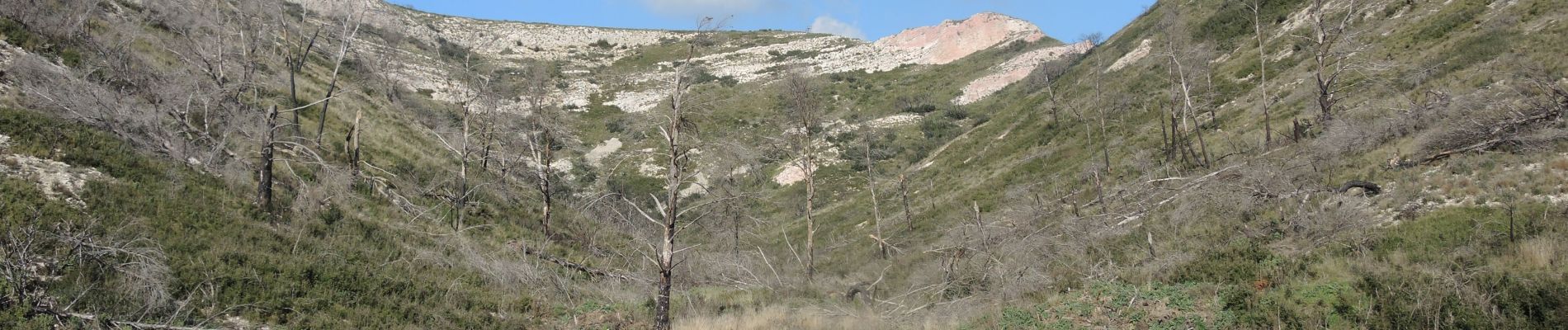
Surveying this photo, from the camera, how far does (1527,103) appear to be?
1393 cm

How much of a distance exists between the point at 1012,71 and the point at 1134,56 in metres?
16.6

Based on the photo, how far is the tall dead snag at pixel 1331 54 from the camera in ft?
64.5

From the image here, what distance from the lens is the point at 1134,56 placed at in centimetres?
4316

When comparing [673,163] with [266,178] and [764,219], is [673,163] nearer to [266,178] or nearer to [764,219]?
[764,219]

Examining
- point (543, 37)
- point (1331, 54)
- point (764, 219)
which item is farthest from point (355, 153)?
point (543, 37)

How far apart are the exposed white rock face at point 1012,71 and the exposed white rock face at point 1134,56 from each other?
11.1m

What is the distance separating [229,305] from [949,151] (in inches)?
1446

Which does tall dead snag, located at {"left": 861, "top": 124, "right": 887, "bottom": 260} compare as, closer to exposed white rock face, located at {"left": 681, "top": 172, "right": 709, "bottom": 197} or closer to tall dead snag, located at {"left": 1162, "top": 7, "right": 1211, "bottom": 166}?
exposed white rock face, located at {"left": 681, "top": 172, "right": 709, "bottom": 197}

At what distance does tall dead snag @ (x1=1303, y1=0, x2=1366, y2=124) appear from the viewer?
19.7 metres

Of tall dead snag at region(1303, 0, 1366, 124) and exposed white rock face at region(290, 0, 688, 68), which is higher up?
exposed white rock face at region(290, 0, 688, 68)

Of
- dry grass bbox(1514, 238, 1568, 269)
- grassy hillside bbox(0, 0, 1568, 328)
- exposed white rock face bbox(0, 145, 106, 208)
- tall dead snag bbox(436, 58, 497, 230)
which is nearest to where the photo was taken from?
dry grass bbox(1514, 238, 1568, 269)

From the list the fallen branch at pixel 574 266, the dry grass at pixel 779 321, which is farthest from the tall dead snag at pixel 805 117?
the dry grass at pixel 779 321

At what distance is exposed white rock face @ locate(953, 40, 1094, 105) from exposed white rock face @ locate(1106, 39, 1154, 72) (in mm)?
11150

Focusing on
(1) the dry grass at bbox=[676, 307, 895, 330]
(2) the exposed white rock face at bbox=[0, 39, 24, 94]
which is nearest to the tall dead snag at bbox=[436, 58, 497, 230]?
(2) the exposed white rock face at bbox=[0, 39, 24, 94]
